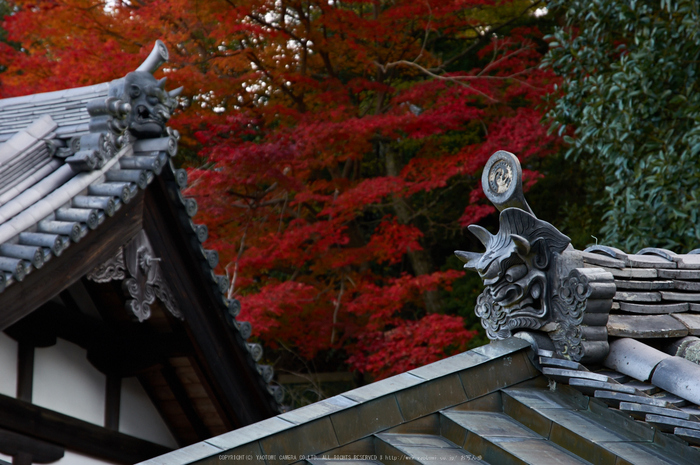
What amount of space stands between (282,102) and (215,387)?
266 inches

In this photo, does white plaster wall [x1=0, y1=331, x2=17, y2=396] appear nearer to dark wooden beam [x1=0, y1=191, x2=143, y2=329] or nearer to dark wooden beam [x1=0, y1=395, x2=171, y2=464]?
dark wooden beam [x1=0, y1=395, x2=171, y2=464]

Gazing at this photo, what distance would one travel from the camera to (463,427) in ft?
9.59

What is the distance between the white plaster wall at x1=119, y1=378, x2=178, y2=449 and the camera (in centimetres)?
587

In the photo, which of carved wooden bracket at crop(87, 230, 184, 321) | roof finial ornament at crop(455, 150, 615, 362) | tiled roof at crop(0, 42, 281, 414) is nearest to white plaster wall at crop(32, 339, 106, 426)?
carved wooden bracket at crop(87, 230, 184, 321)

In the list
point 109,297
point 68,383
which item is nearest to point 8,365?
point 68,383

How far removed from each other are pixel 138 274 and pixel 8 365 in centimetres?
112

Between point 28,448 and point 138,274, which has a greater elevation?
point 138,274

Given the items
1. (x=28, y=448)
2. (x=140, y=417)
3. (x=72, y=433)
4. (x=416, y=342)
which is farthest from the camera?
(x=416, y=342)

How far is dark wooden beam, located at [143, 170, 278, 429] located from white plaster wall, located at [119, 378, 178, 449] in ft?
2.01

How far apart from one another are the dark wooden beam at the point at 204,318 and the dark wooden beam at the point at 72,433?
80 centimetres

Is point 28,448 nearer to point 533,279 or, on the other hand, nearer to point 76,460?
point 76,460

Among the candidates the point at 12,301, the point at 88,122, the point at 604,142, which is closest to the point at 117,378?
the point at 12,301

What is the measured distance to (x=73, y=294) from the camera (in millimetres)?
5508

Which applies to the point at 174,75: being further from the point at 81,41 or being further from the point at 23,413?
the point at 23,413
